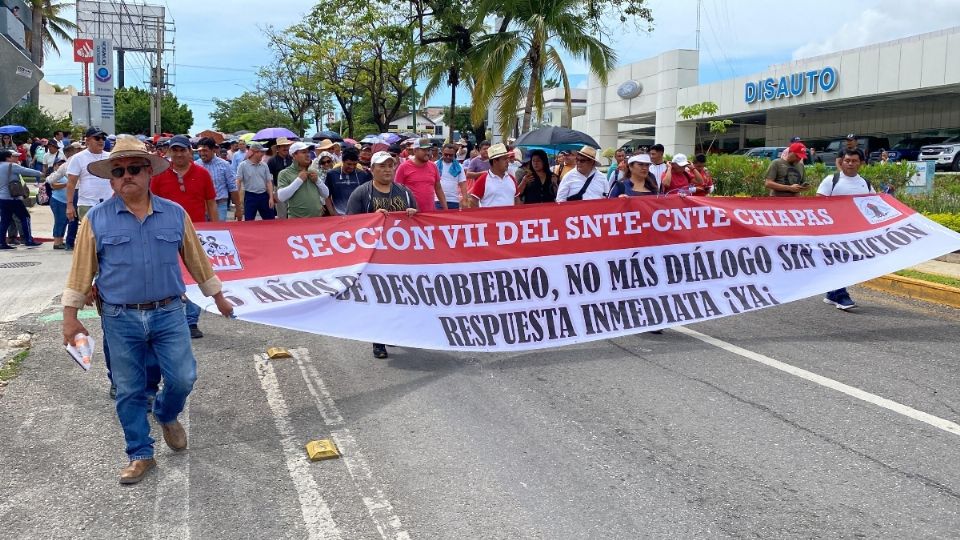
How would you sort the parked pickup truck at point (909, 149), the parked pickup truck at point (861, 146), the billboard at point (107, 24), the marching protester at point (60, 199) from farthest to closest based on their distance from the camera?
the billboard at point (107, 24), the parked pickup truck at point (861, 146), the parked pickup truck at point (909, 149), the marching protester at point (60, 199)

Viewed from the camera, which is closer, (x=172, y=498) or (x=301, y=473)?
(x=172, y=498)

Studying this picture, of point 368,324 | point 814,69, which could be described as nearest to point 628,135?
point 814,69

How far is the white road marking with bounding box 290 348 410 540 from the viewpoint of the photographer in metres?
3.94

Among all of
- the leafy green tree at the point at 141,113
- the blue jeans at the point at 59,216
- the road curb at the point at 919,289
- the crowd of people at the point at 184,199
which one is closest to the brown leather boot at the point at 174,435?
the crowd of people at the point at 184,199

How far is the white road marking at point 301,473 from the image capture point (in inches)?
155

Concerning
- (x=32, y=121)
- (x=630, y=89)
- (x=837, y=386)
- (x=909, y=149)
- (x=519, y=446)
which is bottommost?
(x=519, y=446)

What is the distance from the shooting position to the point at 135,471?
4.48m

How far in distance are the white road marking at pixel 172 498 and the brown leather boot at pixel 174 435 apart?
0.05 metres

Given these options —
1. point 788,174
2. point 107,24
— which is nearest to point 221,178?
point 788,174

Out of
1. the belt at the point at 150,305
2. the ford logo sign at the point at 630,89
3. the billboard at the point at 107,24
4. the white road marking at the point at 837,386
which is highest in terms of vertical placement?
the billboard at the point at 107,24

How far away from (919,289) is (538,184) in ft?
15.9

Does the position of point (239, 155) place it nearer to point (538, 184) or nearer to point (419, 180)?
point (419, 180)

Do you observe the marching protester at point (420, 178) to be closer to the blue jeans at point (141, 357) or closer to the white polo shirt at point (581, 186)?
the white polo shirt at point (581, 186)

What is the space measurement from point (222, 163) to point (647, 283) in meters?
6.28
